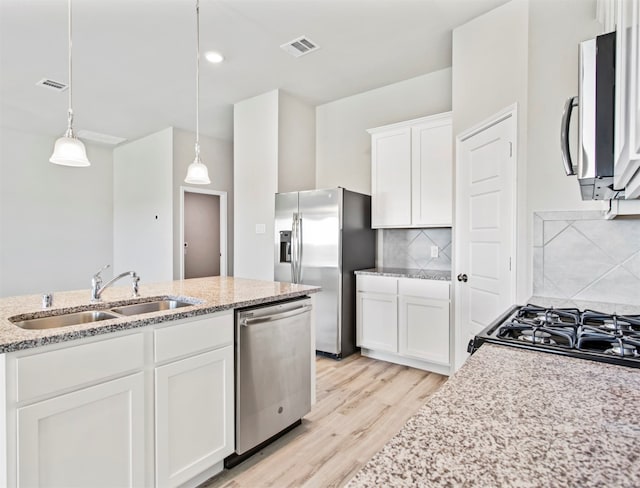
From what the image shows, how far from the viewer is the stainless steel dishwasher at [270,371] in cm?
199

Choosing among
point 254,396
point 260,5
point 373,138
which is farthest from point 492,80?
point 254,396

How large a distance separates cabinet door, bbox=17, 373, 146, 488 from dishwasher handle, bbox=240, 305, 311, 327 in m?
0.59

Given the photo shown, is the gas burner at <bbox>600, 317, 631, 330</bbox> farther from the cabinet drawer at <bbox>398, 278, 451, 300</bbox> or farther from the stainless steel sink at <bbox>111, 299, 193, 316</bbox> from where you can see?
the stainless steel sink at <bbox>111, 299, 193, 316</bbox>

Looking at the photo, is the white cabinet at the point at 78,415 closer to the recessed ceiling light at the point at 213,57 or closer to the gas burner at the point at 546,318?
the gas burner at the point at 546,318

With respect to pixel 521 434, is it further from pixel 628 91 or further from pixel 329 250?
pixel 329 250

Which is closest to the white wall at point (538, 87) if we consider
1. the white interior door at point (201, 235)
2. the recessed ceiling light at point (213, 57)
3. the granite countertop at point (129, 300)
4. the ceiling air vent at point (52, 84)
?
the granite countertop at point (129, 300)

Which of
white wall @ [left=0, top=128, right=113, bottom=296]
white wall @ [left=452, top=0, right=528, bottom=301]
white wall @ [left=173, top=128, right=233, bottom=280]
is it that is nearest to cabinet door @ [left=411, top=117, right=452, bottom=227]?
white wall @ [left=452, top=0, right=528, bottom=301]

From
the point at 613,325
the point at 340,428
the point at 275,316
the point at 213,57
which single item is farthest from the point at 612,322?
the point at 213,57

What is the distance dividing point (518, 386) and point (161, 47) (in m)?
3.86

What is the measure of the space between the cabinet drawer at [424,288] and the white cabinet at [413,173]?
0.61m

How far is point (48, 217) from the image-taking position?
19.7ft

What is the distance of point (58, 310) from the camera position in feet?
5.82

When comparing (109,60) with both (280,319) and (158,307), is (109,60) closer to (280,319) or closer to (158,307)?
(158,307)

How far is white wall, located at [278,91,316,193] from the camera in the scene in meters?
4.34
